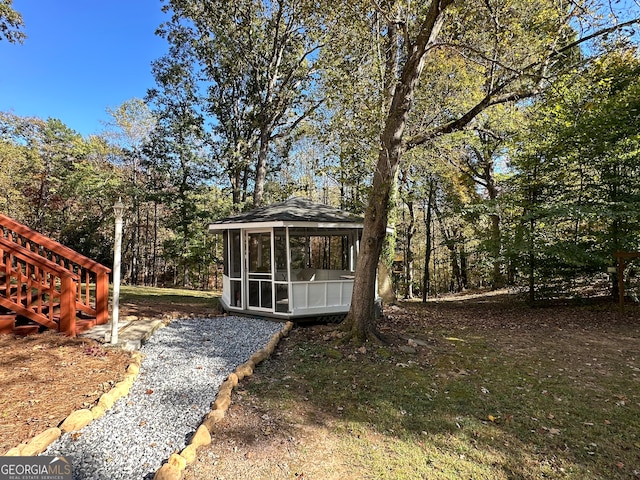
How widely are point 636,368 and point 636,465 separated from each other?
8.86ft

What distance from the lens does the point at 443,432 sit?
9.75 feet

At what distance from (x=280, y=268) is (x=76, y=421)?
5634 mm

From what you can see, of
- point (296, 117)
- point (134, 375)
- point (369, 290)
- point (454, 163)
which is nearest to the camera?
point (134, 375)

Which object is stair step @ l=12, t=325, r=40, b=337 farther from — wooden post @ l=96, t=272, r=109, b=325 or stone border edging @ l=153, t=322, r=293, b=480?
stone border edging @ l=153, t=322, r=293, b=480

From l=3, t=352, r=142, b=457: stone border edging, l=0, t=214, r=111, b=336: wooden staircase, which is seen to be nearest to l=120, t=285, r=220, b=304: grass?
l=0, t=214, r=111, b=336: wooden staircase

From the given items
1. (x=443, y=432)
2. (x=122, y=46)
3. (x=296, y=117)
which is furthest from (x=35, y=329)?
(x=122, y=46)

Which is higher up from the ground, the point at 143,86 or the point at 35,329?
the point at 143,86

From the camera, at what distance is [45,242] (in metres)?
5.15

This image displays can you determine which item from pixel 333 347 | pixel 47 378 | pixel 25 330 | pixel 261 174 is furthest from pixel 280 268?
pixel 261 174

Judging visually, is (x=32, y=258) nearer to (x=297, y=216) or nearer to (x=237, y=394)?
(x=237, y=394)

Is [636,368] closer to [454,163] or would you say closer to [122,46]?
[454,163]

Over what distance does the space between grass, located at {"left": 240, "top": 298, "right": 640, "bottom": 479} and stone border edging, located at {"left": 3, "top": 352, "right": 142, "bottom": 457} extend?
50.5 inches

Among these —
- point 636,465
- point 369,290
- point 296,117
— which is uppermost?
point 296,117

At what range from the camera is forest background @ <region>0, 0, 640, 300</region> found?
6246mm
